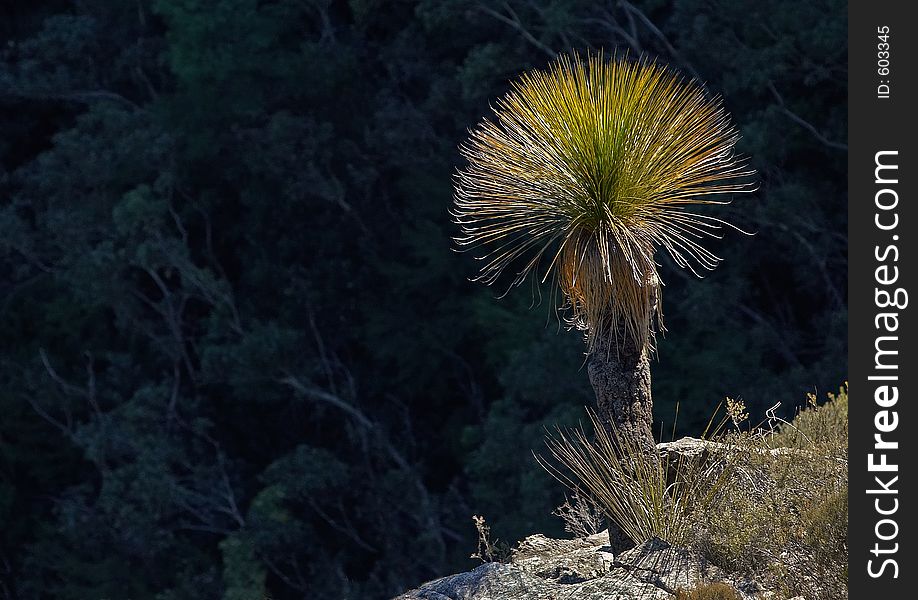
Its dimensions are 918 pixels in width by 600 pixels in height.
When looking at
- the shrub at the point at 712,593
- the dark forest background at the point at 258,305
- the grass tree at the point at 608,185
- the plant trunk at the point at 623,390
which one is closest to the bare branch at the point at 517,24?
the dark forest background at the point at 258,305

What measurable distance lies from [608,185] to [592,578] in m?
1.71

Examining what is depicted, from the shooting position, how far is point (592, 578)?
5.67m

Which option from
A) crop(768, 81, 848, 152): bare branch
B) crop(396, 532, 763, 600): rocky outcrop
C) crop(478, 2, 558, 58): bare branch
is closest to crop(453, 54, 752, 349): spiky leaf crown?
crop(396, 532, 763, 600): rocky outcrop

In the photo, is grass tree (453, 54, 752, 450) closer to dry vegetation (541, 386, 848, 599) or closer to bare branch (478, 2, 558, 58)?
dry vegetation (541, 386, 848, 599)

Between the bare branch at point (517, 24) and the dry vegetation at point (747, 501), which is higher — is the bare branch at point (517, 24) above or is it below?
above

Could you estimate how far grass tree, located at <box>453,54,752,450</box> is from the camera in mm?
5974

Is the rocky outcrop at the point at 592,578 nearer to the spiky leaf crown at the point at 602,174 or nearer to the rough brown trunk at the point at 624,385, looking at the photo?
the rough brown trunk at the point at 624,385

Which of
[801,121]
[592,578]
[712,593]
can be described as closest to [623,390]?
[592,578]

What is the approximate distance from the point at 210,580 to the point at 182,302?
4.29 m

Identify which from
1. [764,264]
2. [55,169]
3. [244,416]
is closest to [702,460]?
[764,264]

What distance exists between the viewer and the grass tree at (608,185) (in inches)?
235

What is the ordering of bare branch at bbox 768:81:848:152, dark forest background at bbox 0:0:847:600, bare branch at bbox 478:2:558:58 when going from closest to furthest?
bare branch at bbox 768:81:848:152, bare branch at bbox 478:2:558:58, dark forest background at bbox 0:0:847:600

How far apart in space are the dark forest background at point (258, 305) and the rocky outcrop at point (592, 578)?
10.3m

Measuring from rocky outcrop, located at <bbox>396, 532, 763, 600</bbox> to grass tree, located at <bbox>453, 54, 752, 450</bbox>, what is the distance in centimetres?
61
